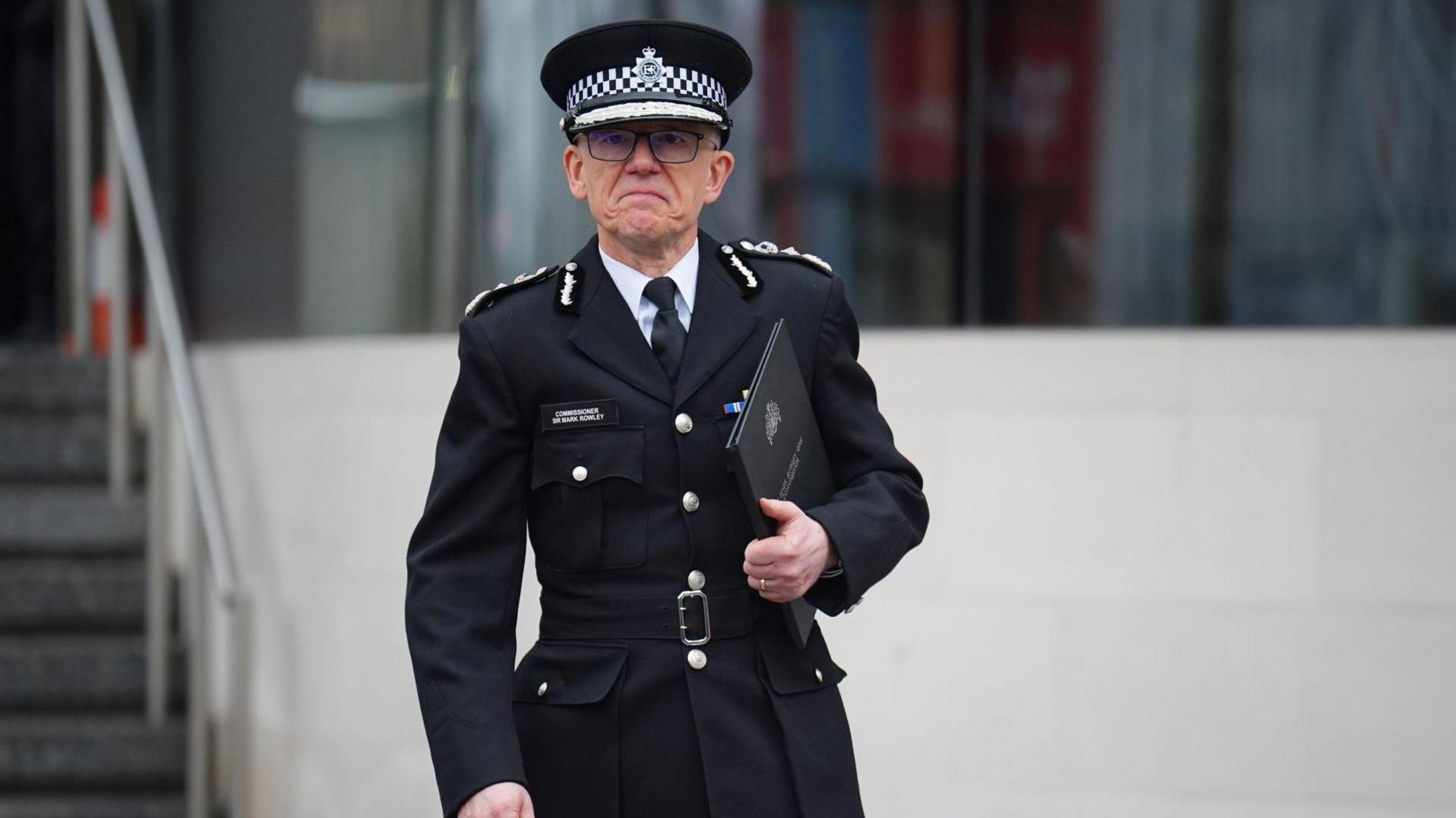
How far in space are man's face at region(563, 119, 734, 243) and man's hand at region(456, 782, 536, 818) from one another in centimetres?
77

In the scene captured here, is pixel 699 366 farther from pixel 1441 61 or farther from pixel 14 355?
pixel 14 355

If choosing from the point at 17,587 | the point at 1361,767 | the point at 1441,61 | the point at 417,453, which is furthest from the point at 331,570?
the point at 1441,61

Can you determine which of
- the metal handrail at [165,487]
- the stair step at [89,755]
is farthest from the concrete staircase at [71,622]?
the metal handrail at [165,487]

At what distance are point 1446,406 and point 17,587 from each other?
4.19 meters

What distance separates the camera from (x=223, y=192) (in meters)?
7.22

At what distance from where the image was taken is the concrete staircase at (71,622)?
19.6ft

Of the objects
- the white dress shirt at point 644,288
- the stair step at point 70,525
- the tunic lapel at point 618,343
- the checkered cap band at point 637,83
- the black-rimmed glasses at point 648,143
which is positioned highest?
the checkered cap band at point 637,83

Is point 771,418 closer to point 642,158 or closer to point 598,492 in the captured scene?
point 598,492

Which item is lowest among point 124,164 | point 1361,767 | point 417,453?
point 1361,767

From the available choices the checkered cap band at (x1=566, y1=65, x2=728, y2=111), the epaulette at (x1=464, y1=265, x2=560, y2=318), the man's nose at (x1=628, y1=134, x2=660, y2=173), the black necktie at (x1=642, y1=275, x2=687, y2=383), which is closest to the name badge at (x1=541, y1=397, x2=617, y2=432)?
the black necktie at (x1=642, y1=275, x2=687, y2=383)

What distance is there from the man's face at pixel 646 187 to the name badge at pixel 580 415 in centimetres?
24

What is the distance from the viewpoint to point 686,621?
283cm

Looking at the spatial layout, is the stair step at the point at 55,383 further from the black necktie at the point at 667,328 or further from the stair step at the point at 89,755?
the black necktie at the point at 667,328

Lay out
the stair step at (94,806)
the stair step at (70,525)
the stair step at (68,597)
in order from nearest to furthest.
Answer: the stair step at (94,806), the stair step at (68,597), the stair step at (70,525)
